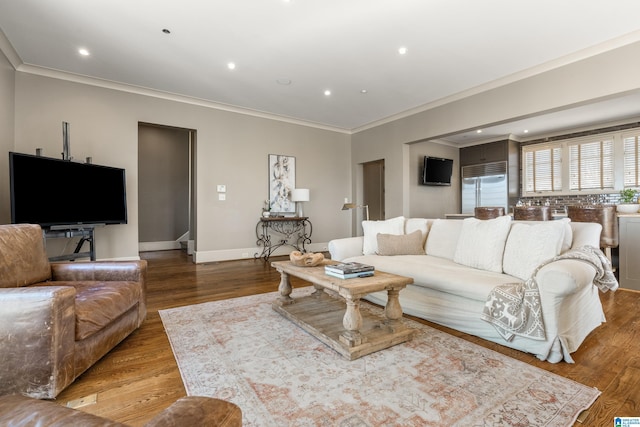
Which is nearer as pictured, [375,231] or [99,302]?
[99,302]

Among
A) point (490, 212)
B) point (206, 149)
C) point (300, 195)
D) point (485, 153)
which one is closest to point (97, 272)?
point (206, 149)

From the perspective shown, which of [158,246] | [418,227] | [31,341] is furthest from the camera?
[158,246]

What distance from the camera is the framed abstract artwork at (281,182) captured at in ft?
20.0

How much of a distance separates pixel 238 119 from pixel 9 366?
496 cm

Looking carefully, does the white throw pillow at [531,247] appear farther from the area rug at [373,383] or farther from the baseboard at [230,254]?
the baseboard at [230,254]

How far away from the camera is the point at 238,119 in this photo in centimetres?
573

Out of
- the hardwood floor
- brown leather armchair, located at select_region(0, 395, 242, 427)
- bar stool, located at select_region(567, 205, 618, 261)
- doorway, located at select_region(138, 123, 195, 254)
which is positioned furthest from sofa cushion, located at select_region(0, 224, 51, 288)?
bar stool, located at select_region(567, 205, 618, 261)

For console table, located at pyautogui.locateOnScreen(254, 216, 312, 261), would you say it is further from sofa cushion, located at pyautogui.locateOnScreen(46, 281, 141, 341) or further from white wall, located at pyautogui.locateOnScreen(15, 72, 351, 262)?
sofa cushion, located at pyautogui.locateOnScreen(46, 281, 141, 341)

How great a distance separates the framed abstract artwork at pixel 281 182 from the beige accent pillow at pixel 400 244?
3177 mm

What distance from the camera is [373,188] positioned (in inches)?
288

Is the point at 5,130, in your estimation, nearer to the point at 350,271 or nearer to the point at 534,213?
the point at 350,271

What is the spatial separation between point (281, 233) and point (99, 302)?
4.45m

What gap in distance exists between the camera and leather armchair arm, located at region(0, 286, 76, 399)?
1447mm

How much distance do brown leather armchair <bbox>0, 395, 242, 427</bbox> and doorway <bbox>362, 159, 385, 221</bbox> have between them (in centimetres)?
664
